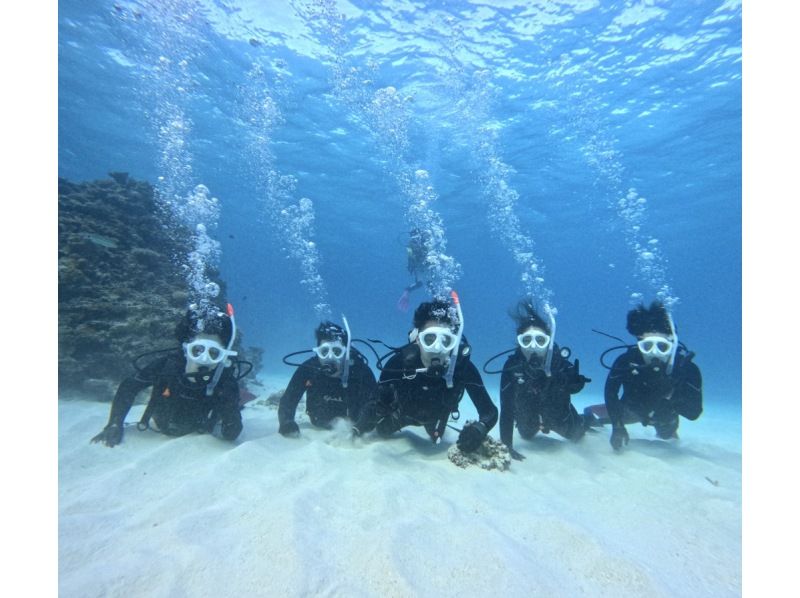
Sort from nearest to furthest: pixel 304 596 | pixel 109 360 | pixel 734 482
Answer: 1. pixel 304 596
2. pixel 734 482
3. pixel 109 360

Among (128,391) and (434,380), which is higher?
(434,380)

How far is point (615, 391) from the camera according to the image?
5836 millimetres

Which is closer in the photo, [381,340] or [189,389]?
[189,389]

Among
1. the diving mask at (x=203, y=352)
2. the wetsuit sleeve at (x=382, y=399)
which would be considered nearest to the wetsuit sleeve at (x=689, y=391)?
the wetsuit sleeve at (x=382, y=399)

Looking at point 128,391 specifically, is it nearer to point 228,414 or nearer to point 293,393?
point 228,414

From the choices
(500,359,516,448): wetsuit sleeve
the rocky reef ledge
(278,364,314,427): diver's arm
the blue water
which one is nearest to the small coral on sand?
(500,359,516,448): wetsuit sleeve

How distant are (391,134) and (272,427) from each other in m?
18.9

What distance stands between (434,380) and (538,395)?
1913mm

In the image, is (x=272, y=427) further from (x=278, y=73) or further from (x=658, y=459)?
(x=278, y=73)

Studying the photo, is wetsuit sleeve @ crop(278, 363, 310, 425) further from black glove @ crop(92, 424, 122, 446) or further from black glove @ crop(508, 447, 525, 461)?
black glove @ crop(508, 447, 525, 461)

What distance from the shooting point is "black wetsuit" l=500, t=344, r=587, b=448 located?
553cm

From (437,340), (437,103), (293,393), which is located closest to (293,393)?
(293,393)

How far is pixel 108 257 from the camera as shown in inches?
364
